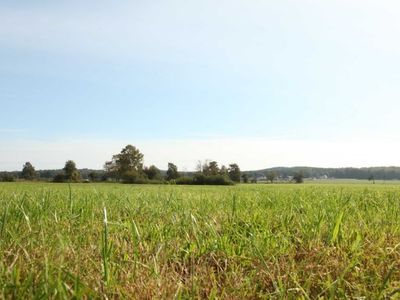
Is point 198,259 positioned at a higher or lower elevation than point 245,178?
lower

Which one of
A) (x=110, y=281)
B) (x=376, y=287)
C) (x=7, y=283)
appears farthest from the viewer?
(x=376, y=287)

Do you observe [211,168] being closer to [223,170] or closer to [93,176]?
[223,170]

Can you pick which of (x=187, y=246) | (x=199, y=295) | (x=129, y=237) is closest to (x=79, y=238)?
(x=129, y=237)

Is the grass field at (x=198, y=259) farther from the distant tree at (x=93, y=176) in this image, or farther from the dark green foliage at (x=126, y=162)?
the distant tree at (x=93, y=176)

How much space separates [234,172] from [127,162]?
42.7m

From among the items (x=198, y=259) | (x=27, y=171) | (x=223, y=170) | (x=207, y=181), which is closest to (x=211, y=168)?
(x=223, y=170)

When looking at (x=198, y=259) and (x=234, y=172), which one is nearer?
(x=198, y=259)

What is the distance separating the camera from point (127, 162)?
13062cm

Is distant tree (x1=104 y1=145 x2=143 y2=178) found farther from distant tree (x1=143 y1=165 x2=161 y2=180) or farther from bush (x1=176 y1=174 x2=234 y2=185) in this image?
bush (x1=176 y1=174 x2=234 y2=185)

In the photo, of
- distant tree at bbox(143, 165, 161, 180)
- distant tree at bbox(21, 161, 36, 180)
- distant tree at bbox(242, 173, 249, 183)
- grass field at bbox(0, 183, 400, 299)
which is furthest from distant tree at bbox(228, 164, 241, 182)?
grass field at bbox(0, 183, 400, 299)

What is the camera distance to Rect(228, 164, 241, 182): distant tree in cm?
14988

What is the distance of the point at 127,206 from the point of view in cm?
520

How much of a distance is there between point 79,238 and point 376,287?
2.08m

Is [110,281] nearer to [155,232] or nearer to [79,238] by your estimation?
[79,238]
